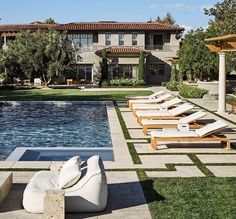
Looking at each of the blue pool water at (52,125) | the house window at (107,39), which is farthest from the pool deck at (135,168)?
the house window at (107,39)

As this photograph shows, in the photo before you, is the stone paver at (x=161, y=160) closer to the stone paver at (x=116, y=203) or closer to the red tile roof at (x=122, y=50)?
the stone paver at (x=116, y=203)

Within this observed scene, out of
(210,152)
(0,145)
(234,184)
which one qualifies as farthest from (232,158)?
(0,145)

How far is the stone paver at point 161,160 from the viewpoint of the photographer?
1052cm

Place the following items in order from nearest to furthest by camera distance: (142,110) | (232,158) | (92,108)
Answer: (232,158), (142,110), (92,108)

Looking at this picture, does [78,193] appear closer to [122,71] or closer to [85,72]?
[122,71]

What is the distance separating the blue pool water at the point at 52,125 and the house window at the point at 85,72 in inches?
820

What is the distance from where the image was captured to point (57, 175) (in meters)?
7.91

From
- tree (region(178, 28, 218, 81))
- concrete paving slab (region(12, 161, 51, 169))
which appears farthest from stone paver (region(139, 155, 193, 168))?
tree (region(178, 28, 218, 81))

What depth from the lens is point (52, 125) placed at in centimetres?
1781

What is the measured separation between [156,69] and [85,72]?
25.3 feet

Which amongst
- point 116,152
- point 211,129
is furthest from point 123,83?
point 116,152

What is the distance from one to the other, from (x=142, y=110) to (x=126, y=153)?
7333mm

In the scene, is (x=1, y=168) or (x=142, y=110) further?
(x=142, y=110)

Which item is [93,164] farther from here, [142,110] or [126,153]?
[142,110]
